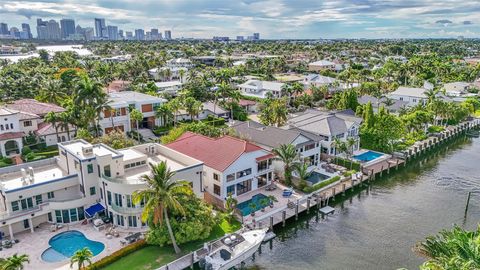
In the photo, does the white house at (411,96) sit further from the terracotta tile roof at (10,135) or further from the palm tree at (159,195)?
the terracotta tile roof at (10,135)

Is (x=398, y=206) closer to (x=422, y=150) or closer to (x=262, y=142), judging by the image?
(x=262, y=142)

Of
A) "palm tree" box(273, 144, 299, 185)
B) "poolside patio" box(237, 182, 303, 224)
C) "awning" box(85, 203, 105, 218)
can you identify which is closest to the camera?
"awning" box(85, 203, 105, 218)

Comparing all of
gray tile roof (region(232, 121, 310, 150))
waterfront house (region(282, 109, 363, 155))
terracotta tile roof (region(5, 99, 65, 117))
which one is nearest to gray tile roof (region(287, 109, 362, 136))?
waterfront house (region(282, 109, 363, 155))

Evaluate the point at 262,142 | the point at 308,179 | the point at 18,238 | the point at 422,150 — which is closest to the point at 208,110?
the point at 262,142

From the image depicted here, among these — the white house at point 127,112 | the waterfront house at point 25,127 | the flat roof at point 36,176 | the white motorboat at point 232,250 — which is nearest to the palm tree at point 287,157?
the white motorboat at point 232,250

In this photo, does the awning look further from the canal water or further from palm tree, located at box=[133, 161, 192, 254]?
the canal water

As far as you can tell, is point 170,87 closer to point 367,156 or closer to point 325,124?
point 325,124
